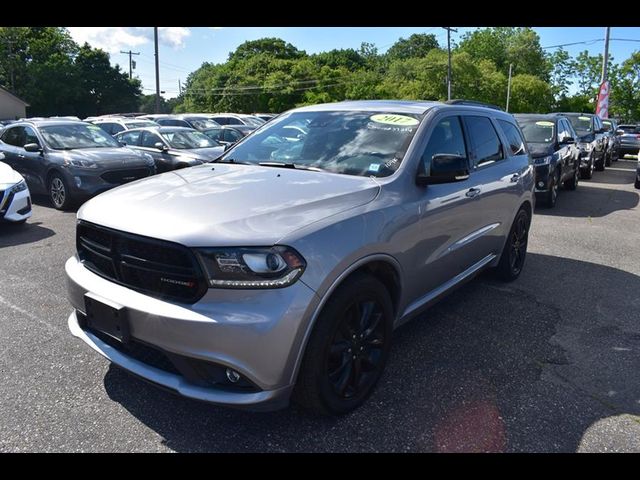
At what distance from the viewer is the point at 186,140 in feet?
38.0

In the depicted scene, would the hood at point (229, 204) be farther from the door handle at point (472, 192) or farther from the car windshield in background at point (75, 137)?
the car windshield in background at point (75, 137)

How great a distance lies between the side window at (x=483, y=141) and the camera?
4.32 m

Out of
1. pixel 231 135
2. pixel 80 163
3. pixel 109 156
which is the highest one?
pixel 231 135

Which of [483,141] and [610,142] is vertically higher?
[610,142]

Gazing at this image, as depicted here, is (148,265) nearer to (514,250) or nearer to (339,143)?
(339,143)

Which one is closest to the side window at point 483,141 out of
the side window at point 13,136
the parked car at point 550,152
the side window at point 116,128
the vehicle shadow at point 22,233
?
the parked car at point 550,152

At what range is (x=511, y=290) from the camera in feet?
16.7

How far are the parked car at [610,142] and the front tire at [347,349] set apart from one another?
17.5 m

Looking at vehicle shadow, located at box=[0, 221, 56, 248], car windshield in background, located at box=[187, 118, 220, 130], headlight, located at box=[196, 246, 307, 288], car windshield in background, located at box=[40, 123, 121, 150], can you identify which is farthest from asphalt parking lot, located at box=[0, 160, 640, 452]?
car windshield in background, located at box=[187, 118, 220, 130]

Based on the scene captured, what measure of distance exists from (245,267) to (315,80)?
201 feet

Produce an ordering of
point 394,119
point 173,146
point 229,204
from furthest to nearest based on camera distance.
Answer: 1. point 173,146
2. point 394,119
3. point 229,204

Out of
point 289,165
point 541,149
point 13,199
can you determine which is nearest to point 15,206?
point 13,199

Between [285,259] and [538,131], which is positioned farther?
[538,131]

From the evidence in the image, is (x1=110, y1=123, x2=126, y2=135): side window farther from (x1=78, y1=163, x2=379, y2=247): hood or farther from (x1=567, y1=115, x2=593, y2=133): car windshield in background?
(x1=78, y1=163, x2=379, y2=247): hood
